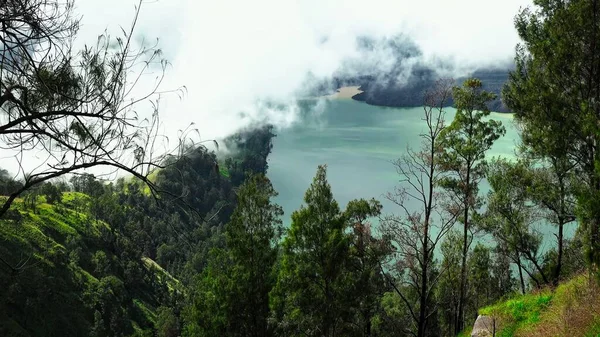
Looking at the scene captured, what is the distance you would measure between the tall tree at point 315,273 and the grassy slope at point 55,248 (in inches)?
1773

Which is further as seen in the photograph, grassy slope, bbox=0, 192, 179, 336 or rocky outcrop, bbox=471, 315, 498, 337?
grassy slope, bbox=0, 192, 179, 336

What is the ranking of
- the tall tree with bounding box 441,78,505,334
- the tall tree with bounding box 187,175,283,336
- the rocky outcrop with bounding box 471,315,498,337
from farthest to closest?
the tall tree with bounding box 187,175,283,336 → the tall tree with bounding box 441,78,505,334 → the rocky outcrop with bounding box 471,315,498,337

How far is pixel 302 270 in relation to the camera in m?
14.0

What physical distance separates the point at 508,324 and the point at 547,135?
391cm

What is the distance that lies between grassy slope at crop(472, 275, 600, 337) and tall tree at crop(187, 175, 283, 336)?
733cm

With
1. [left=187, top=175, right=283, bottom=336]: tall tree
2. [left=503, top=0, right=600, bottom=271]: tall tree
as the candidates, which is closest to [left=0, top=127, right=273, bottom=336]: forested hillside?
[left=187, top=175, right=283, bottom=336]: tall tree

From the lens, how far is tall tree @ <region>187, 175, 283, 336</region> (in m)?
15.4

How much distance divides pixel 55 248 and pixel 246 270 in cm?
6540

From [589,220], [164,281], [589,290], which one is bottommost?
[164,281]

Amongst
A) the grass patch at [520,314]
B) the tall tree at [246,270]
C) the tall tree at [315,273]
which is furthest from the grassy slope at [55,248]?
the grass patch at [520,314]

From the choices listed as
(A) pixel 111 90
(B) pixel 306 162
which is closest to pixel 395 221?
(A) pixel 111 90

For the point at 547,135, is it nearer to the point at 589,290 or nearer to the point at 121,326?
the point at 589,290

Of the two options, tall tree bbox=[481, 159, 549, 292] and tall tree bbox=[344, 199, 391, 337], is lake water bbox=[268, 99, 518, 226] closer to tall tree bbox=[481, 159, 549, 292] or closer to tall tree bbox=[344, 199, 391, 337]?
tall tree bbox=[344, 199, 391, 337]

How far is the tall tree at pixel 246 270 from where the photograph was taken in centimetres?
1545
